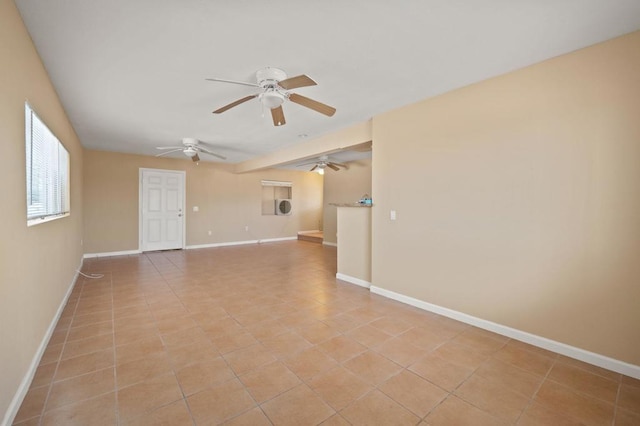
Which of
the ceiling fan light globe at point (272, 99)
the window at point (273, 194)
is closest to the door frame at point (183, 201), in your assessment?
the window at point (273, 194)

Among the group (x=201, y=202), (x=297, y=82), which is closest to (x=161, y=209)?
(x=201, y=202)

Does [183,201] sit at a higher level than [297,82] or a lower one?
lower

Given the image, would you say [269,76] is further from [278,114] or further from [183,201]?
[183,201]

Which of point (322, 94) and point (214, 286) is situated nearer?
point (322, 94)

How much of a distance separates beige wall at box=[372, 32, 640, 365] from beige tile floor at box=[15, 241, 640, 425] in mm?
350

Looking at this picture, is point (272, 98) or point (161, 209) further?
point (161, 209)

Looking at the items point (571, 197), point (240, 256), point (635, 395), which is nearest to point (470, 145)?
point (571, 197)

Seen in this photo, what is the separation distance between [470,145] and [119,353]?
12.4ft

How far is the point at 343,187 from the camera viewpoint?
7.98 m

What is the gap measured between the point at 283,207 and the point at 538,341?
25.0 feet

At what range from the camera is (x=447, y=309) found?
9.86 ft

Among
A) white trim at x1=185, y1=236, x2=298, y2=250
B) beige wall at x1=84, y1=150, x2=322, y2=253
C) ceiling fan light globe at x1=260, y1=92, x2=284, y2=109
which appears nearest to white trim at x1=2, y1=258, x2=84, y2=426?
ceiling fan light globe at x1=260, y1=92, x2=284, y2=109

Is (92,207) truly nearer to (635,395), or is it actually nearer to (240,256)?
(240,256)

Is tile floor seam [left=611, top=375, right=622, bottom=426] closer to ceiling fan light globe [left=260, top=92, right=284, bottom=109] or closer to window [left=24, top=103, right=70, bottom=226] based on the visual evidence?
ceiling fan light globe [left=260, top=92, right=284, bottom=109]
